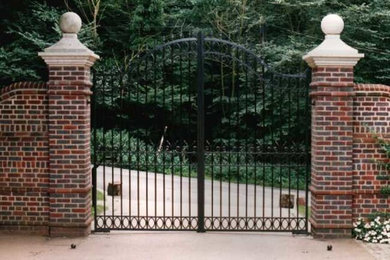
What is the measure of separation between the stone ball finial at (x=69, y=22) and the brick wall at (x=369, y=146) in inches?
164

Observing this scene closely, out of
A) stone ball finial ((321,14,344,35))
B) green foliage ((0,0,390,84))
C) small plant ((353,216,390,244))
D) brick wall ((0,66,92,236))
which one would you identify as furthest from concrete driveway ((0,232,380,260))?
green foliage ((0,0,390,84))

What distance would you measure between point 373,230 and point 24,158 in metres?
5.17

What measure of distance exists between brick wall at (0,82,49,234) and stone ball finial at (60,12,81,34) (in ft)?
2.95

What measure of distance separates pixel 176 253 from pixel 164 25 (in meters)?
13.6

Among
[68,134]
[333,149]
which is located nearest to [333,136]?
[333,149]

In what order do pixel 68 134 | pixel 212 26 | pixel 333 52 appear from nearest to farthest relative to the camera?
1. pixel 333 52
2. pixel 68 134
3. pixel 212 26

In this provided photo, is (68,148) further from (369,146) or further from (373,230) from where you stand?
(373,230)

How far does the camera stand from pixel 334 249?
750cm

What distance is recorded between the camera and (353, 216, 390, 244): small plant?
25.8 ft

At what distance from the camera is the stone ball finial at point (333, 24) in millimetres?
7949

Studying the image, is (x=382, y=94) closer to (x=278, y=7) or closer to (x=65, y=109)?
(x=65, y=109)

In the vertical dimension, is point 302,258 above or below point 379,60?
below

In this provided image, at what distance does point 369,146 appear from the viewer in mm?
8023

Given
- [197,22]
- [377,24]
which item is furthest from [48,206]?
[197,22]
